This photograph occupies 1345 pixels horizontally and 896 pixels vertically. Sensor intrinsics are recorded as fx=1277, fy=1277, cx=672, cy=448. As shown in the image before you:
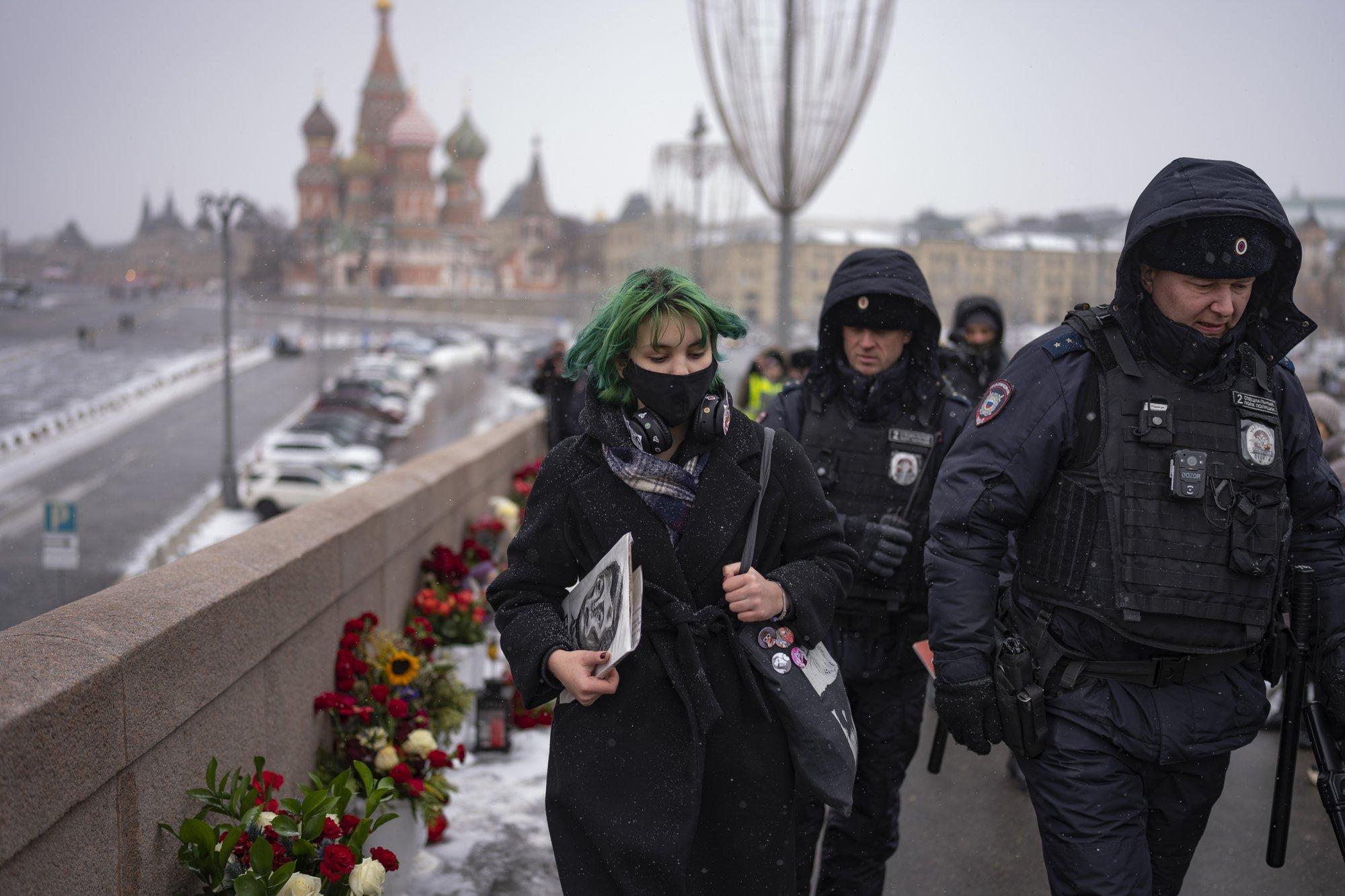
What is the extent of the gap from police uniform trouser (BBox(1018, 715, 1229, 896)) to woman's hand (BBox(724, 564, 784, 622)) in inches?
31.9

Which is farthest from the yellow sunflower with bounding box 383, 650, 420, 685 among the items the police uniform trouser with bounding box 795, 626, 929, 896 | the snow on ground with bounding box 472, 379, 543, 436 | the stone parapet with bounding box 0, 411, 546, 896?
the snow on ground with bounding box 472, 379, 543, 436

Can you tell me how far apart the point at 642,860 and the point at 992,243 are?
40549 mm

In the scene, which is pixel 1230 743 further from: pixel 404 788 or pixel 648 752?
pixel 404 788

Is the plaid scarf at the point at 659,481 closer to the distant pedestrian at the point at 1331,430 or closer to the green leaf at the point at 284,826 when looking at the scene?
the green leaf at the point at 284,826

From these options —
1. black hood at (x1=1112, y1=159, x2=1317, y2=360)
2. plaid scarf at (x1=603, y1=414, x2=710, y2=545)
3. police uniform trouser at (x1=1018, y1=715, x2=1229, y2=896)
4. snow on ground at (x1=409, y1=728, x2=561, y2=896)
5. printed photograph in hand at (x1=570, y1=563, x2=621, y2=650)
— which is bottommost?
snow on ground at (x1=409, y1=728, x2=561, y2=896)

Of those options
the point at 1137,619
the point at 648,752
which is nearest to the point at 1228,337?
the point at 1137,619

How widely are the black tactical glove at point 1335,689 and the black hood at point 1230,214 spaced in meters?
0.76

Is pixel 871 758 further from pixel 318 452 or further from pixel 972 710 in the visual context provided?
pixel 318 452

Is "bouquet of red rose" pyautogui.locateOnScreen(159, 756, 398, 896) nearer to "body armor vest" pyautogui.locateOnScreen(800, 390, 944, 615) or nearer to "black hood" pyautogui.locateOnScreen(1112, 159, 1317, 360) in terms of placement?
"body armor vest" pyautogui.locateOnScreen(800, 390, 944, 615)

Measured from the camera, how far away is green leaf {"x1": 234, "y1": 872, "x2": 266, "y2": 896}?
9.83 feet

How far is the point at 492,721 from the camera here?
5.91 metres

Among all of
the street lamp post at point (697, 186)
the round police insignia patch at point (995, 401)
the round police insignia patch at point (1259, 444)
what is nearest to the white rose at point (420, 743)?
the round police insignia patch at point (995, 401)

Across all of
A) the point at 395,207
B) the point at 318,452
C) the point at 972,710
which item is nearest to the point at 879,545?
the point at 972,710

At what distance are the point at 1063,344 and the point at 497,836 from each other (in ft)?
9.84
